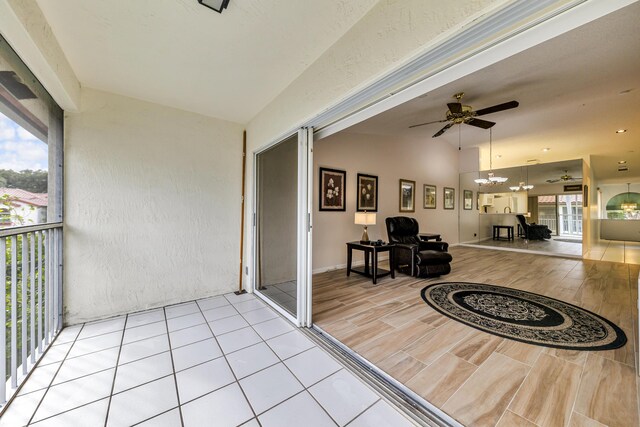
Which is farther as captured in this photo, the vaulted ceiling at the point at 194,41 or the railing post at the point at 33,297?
the railing post at the point at 33,297

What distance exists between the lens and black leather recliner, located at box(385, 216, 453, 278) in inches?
154

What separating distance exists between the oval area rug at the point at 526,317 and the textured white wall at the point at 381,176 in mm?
1807

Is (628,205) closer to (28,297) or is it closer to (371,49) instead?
(371,49)

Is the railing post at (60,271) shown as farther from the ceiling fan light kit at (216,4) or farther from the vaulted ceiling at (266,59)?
the ceiling fan light kit at (216,4)

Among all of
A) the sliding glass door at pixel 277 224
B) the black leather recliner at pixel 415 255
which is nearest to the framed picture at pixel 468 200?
the black leather recliner at pixel 415 255

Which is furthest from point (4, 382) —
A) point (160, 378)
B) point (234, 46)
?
point (234, 46)

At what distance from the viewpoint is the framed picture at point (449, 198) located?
7.06 metres

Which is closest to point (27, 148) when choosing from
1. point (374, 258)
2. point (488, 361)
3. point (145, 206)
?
point (145, 206)

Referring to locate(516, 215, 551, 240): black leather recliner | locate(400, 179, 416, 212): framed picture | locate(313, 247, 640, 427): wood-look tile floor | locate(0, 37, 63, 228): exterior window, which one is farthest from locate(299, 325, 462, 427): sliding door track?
locate(516, 215, 551, 240): black leather recliner

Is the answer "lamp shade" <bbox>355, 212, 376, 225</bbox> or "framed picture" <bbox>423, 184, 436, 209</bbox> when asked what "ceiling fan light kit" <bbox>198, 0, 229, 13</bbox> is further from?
"framed picture" <bbox>423, 184, 436, 209</bbox>

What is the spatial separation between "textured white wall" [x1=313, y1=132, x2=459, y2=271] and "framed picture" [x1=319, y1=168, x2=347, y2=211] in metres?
0.11

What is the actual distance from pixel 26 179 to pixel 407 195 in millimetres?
6077

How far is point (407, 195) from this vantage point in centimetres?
586

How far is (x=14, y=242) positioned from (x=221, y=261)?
1.85m
